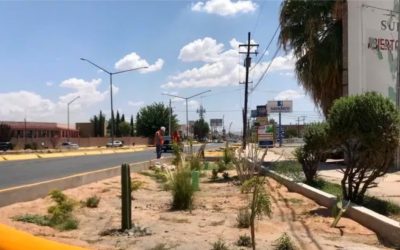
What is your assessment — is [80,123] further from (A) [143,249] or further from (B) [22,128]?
(A) [143,249]

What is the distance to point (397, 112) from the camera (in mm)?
7848

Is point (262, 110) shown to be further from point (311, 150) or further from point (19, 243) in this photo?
point (19, 243)

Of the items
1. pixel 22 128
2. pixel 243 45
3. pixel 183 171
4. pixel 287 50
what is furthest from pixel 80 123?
pixel 183 171

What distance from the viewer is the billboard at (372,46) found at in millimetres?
17016

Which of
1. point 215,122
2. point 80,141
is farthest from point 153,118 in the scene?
point 215,122

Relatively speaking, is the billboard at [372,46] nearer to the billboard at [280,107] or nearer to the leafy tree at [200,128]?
the billboard at [280,107]

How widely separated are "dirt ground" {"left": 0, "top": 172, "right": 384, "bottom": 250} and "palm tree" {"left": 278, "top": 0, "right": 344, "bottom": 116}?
966cm

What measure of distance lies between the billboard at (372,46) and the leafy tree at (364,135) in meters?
9.28

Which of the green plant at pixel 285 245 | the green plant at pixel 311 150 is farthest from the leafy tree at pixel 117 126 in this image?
the green plant at pixel 285 245

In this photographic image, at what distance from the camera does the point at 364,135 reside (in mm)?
7793

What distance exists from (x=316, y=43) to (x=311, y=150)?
8948mm

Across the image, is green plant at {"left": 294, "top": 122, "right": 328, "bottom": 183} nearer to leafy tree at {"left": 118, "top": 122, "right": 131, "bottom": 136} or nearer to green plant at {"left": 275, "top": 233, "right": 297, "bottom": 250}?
green plant at {"left": 275, "top": 233, "right": 297, "bottom": 250}

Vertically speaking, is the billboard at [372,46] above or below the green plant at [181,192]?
above

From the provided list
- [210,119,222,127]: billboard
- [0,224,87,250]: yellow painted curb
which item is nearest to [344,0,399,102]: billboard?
[0,224,87,250]: yellow painted curb
